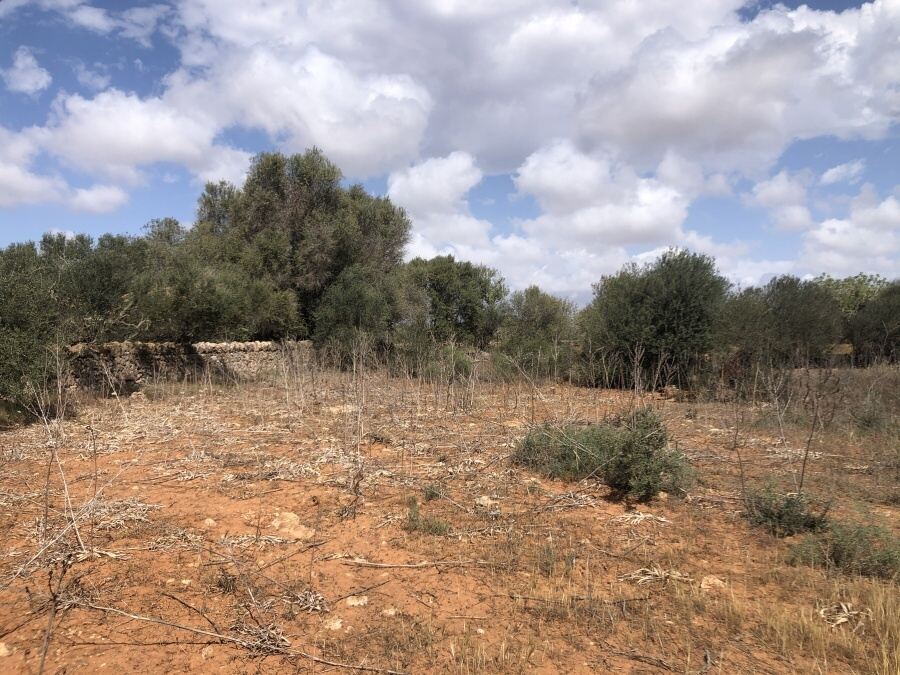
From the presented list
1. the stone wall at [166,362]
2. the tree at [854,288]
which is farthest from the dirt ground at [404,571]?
the tree at [854,288]

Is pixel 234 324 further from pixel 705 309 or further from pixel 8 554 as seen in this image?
pixel 705 309

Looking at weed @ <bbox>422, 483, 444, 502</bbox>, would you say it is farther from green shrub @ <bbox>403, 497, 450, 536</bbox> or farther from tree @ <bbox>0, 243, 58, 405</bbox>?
tree @ <bbox>0, 243, 58, 405</bbox>

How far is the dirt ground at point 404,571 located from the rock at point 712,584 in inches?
0.8

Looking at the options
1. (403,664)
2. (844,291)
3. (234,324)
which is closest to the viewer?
(403,664)

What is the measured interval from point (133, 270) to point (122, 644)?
13.9 meters

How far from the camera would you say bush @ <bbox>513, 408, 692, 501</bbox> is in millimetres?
5586

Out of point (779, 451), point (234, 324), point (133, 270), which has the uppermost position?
point (133, 270)

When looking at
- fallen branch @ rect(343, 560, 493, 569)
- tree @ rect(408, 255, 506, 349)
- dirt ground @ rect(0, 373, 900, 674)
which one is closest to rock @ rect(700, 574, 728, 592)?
dirt ground @ rect(0, 373, 900, 674)

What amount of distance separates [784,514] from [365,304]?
53.4 ft

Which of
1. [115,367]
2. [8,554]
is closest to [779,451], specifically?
[8,554]

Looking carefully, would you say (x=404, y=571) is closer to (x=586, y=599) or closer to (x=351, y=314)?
(x=586, y=599)

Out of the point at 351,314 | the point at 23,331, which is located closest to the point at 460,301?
the point at 351,314

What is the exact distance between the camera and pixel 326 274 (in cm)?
2130

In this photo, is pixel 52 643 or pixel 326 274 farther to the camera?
pixel 326 274
